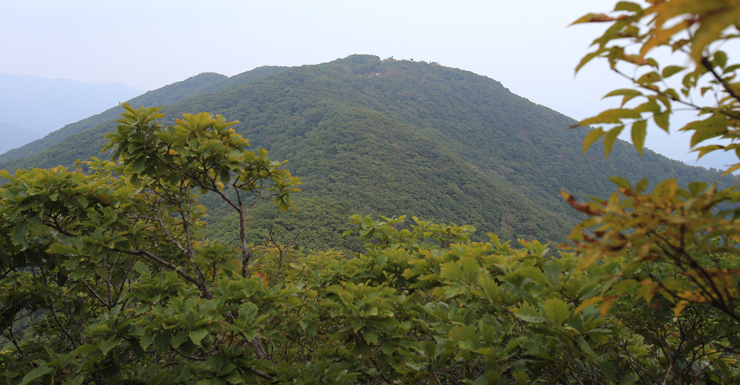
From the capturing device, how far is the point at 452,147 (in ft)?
180

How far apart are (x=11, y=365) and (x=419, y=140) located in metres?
44.8

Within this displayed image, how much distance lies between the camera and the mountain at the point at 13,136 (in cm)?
14899

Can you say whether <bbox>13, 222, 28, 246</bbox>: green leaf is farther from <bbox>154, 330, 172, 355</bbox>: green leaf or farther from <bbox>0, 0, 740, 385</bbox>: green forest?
<bbox>154, 330, 172, 355</bbox>: green leaf

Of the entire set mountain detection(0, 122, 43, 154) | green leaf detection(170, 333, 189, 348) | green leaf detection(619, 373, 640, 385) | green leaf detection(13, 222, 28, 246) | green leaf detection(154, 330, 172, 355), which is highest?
mountain detection(0, 122, 43, 154)

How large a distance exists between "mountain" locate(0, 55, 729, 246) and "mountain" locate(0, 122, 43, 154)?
146 m

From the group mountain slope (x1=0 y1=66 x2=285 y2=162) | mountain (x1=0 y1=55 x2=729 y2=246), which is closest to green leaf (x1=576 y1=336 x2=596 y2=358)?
mountain (x1=0 y1=55 x2=729 y2=246)

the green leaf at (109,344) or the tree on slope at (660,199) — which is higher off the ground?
the tree on slope at (660,199)

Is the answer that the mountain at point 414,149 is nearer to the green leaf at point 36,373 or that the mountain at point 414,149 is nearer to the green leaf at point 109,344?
the green leaf at point 36,373

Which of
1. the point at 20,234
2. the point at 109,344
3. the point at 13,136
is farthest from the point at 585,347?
the point at 13,136

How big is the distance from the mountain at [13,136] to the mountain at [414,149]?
14552cm

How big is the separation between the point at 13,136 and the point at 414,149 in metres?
205

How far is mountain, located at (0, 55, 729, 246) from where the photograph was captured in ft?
109

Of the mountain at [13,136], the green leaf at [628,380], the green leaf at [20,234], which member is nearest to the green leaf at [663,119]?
the green leaf at [628,380]

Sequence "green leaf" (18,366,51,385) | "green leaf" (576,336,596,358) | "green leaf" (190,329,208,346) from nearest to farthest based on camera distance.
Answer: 1. "green leaf" (576,336,596,358)
2. "green leaf" (190,329,208,346)
3. "green leaf" (18,366,51,385)
